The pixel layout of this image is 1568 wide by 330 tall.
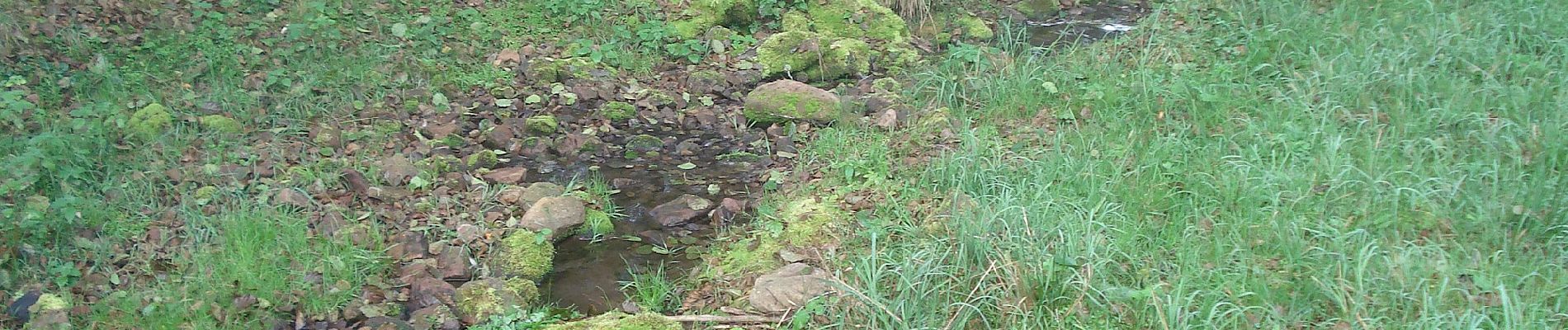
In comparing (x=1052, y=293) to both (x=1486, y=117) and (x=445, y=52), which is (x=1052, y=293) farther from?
(x=445, y=52)

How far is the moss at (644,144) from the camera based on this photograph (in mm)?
5430

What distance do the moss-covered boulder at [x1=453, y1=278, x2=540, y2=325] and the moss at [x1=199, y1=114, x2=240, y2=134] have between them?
163cm

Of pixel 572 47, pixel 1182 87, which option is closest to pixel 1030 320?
pixel 1182 87

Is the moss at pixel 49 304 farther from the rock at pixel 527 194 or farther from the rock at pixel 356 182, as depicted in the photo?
the rock at pixel 527 194

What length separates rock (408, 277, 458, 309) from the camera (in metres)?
→ 3.78

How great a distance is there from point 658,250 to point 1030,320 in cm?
166

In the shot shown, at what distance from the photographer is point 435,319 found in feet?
11.9

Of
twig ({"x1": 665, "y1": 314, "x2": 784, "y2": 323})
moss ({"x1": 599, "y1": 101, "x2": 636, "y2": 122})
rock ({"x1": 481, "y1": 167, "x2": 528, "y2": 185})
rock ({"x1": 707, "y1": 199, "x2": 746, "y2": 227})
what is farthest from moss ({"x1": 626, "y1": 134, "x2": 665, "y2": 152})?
twig ({"x1": 665, "y1": 314, "x2": 784, "y2": 323})

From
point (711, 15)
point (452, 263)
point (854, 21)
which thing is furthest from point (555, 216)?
point (854, 21)

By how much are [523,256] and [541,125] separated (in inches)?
59.7

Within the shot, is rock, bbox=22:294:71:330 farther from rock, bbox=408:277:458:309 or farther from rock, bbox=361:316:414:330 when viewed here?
rock, bbox=408:277:458:309

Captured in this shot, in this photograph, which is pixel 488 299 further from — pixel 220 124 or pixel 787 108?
pixel 787 108

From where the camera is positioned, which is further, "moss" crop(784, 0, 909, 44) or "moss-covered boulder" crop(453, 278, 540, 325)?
"moss" crop(784, 0, 909, 44)

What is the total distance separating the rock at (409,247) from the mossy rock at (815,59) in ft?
8.90
